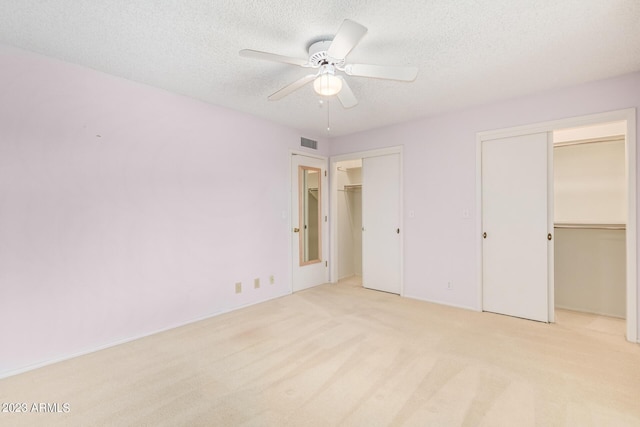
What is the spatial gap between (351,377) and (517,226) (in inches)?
103

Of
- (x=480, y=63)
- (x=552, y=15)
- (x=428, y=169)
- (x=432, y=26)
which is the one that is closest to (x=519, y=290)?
(x=428, y=169)

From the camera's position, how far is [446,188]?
390cm

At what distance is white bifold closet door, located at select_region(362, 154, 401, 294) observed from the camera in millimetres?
4434

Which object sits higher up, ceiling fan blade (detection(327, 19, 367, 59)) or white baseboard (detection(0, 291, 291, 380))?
ceiling fan blade (detection(327, 19, 367, 59))

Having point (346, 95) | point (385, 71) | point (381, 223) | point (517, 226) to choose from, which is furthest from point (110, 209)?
point (517, 226)

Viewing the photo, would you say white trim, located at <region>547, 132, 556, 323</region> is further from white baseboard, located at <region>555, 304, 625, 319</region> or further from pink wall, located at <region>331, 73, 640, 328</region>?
white baseboard, located at <region>555, 304, 625, 319</region>

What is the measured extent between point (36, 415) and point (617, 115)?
5190 millimetres

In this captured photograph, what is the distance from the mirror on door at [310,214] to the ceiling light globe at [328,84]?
2.42 meters

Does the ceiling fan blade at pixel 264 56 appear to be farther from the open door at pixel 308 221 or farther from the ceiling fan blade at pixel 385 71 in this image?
the open door at pixel 308 221

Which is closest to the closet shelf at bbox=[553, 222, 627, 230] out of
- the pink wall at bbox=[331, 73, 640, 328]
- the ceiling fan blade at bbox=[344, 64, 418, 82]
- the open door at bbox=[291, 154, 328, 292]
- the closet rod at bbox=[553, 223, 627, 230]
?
the closet rod at bbox=[553, 223, 627, 230]

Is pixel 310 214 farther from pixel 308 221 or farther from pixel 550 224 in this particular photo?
pixel 550 224

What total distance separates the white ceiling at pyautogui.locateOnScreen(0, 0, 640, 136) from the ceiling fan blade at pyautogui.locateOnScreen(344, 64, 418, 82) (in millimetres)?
246

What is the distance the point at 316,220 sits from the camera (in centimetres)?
500

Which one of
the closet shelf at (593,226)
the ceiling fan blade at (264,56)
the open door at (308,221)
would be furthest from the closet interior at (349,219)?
the ceiling fan blade at (264,56)
